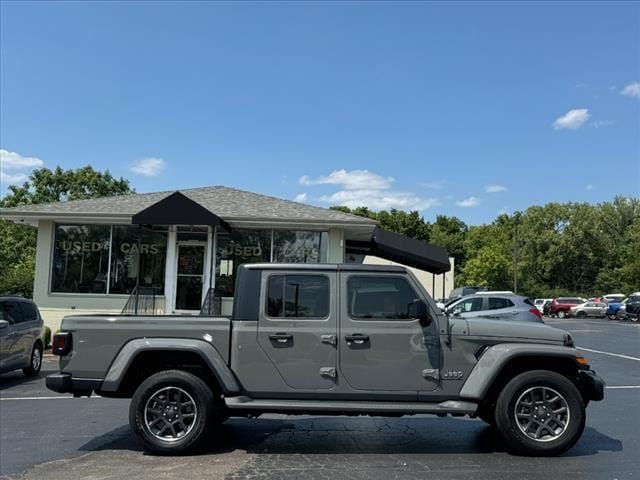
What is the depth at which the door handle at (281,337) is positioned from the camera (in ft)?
19.1

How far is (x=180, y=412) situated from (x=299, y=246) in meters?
11.8

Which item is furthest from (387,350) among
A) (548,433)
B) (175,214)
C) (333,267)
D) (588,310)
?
(588,310)

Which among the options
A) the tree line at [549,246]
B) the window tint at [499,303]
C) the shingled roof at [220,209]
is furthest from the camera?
the tree line at [549,246]

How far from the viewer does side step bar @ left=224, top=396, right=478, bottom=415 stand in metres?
5.64

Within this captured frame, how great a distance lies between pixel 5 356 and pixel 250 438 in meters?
6.59

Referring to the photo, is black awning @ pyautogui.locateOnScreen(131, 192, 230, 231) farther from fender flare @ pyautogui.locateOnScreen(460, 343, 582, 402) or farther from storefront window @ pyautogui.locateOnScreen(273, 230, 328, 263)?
fender flare @ pyautogui.locateOnScreen(460, 343, 582, 402)

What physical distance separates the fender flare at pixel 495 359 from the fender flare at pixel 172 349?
7.35ft

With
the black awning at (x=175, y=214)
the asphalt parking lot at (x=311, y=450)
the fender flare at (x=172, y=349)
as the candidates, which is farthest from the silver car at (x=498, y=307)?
the fender flare at (x=172, y=349)

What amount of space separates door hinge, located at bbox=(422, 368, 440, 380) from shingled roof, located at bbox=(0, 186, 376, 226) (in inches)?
435

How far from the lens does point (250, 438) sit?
659 centimetres

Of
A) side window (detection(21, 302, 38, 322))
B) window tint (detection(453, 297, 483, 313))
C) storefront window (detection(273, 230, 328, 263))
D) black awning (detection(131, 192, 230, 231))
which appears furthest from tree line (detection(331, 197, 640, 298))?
side window (detection(21, 302, 38, 322))

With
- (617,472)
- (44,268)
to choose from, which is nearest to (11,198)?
(44,268)

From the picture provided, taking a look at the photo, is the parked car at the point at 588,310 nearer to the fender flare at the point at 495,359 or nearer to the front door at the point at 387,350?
the fender flare at the point at 495,359

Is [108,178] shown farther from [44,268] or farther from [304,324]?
[304,324]
